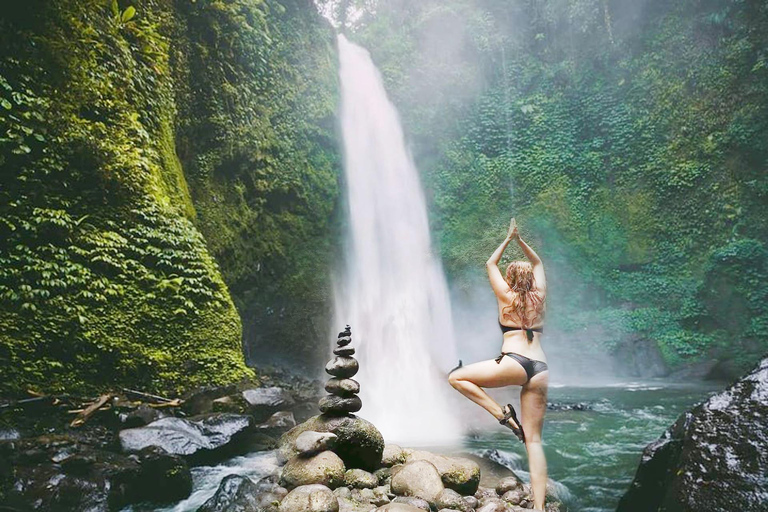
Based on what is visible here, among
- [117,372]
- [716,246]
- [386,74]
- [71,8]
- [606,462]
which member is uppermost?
[386,74]

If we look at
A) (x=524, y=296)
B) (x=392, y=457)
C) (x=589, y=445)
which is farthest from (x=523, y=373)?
(x=589, y=445)

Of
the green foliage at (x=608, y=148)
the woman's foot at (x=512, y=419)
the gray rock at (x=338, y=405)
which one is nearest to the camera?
the woman's foot at (x=512, y=419)

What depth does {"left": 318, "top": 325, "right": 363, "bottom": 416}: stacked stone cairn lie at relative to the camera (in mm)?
4809

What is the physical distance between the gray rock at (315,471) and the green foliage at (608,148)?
471 inches

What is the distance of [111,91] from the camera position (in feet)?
20.0

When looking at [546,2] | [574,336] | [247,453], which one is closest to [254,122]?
[247,453]

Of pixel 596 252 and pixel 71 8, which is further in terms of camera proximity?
pixel 596 252

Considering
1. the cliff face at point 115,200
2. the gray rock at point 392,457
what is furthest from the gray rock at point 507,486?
the cliff face at point 115,200

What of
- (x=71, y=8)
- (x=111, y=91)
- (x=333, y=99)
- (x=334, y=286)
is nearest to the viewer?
(x=71, y=8)

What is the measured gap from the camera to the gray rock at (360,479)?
13.4 ft

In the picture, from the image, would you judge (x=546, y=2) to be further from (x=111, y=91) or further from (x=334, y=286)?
(x=111, y=91)

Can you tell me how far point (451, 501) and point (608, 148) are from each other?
15.8 metres

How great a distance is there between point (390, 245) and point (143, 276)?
8761 millimetres

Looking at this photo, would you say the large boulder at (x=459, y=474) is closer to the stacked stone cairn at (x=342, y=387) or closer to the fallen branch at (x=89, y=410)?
the stacked stone cairn at (x=342, y=387)
